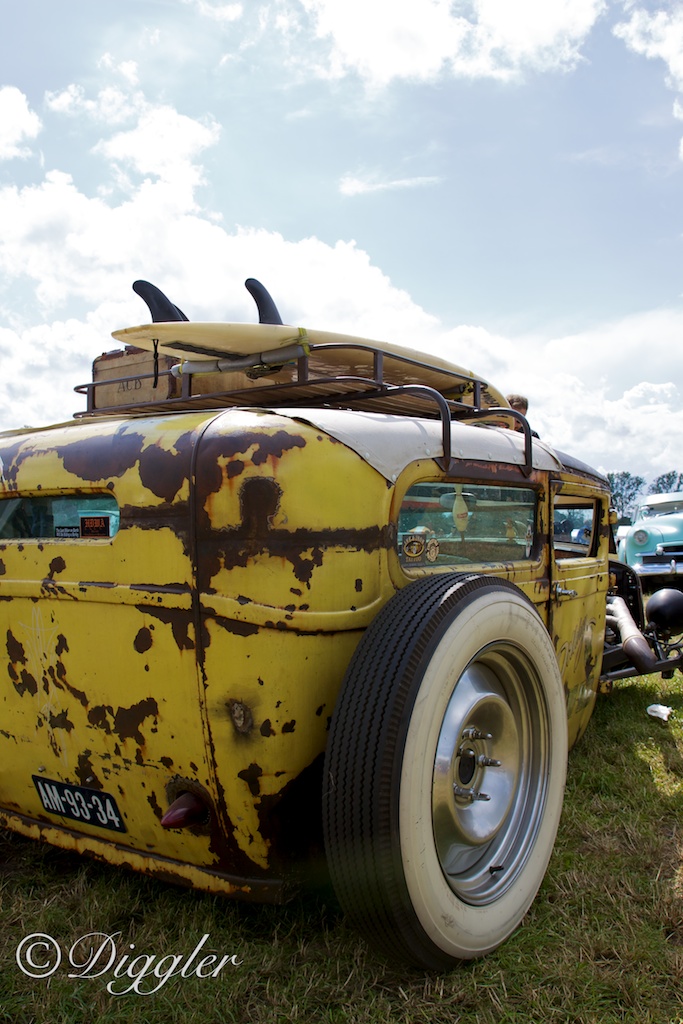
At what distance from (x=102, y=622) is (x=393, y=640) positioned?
832 mm

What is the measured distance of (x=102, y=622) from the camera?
6.97 feet

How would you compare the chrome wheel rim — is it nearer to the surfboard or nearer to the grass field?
the grass field

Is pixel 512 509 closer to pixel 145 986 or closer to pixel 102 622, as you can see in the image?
pixel 102 622

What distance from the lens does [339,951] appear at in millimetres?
2078

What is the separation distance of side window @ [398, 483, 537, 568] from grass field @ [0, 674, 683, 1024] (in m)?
1.10

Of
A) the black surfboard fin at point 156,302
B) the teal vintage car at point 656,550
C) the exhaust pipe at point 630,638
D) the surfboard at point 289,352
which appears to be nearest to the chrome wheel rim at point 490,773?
the surfboard at point 289,352

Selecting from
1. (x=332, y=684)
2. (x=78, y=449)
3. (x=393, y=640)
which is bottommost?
(x=332, y=684)

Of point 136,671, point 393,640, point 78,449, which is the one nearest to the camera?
point 393,640

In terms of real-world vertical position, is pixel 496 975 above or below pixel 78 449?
below

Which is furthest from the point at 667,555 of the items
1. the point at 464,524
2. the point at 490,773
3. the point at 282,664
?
the point at 282,664

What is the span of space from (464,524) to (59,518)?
1.30 meters

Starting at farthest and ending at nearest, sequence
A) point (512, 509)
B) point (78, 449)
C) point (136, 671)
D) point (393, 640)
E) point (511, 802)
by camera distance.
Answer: point (512, 509)
point (511, 802)
point (78, 449)
point (136, 671)
point (393, 640)

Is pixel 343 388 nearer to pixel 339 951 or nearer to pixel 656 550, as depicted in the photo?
pixel 339 951

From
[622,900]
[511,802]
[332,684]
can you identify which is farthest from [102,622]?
[622,900]
